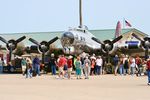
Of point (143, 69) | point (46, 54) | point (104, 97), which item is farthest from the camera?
point (46, 54)

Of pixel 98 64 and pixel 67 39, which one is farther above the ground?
pixel 67 39

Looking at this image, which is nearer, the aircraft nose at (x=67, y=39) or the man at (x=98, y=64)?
the man at (x=98, y=64)

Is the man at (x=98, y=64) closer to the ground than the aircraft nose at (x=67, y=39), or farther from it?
closer to the ground

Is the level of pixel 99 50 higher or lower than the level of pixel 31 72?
higher

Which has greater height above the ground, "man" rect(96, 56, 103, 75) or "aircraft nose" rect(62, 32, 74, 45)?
"aircraft nose" rect(62, 32, 74, 45)

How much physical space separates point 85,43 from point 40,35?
174 ft

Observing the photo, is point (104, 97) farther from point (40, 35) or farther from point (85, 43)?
point (40, 35)

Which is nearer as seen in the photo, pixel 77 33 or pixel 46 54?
pixel 77 33

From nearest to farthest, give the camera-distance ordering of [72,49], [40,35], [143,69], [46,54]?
[143,69], [72,49], [46,54], [40,35]

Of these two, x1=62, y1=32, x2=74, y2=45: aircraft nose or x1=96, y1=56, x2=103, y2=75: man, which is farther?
x1=62, y1=32, x2=74, y2=45: aircraft nose

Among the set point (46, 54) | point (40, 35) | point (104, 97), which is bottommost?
point (104, 97)

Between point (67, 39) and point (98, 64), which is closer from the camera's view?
point (98, 64)

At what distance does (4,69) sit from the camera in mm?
38094

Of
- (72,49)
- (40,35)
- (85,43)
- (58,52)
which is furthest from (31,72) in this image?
(40,35)
